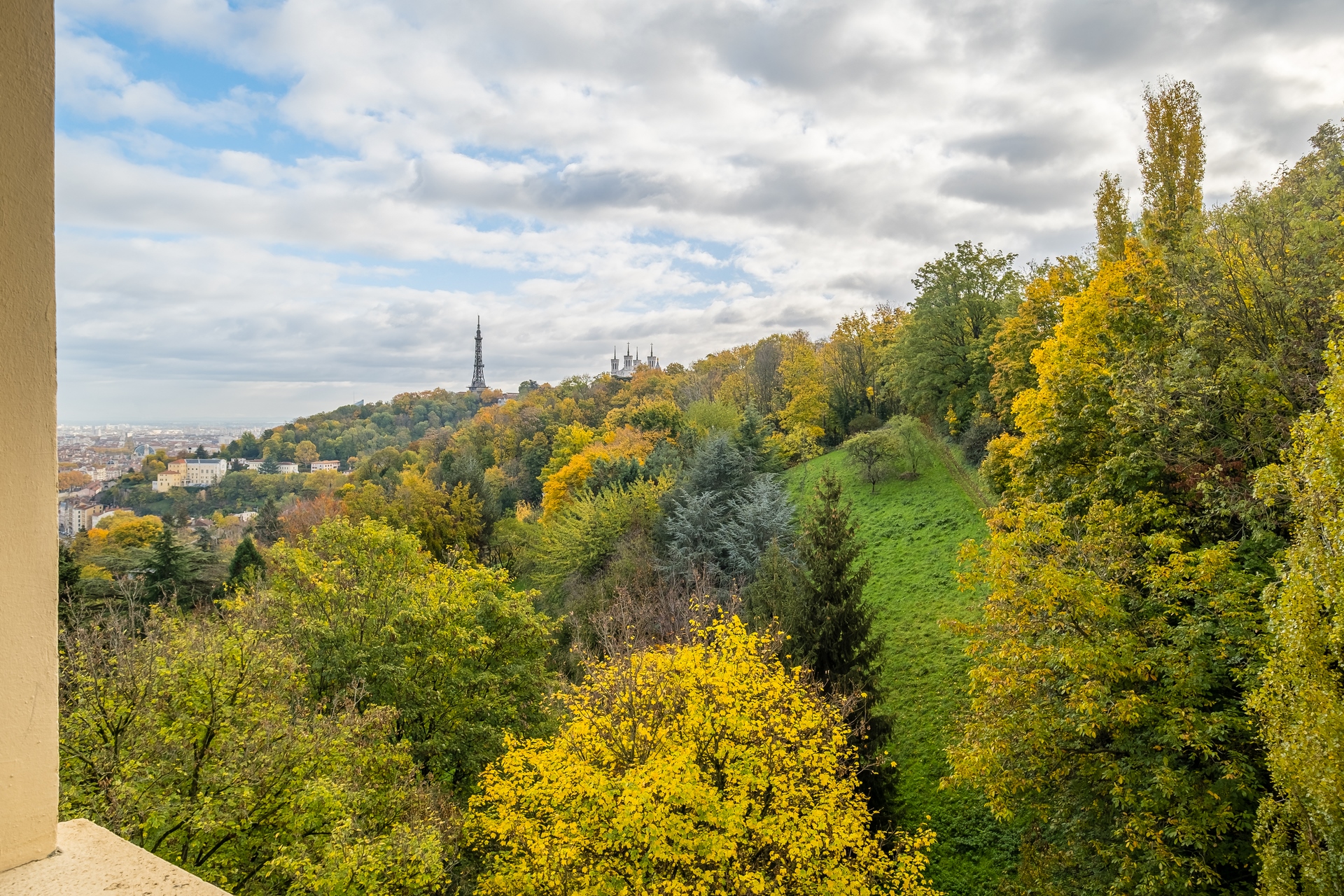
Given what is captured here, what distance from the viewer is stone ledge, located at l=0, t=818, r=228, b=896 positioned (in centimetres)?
122

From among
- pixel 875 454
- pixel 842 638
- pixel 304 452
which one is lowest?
pixel 842 638

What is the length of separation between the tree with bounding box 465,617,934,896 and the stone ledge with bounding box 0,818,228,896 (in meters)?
8.74

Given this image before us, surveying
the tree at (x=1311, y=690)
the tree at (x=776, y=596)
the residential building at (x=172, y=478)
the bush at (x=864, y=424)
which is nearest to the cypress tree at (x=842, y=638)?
the tree at (x=776, y=596)

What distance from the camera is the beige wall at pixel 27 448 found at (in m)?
1.25

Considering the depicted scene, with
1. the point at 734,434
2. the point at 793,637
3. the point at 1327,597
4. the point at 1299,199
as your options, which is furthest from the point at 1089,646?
the point at 734,434

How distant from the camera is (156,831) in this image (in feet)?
28.6

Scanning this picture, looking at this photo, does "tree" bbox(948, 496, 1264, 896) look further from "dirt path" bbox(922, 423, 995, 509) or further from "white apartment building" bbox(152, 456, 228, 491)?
"white apartment building" bbox(152, 456, 228, 491)

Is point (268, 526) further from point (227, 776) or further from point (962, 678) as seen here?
point (962, 678)

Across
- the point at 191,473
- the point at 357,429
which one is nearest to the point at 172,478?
the point at 191,473

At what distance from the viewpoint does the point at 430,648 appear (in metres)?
16.0

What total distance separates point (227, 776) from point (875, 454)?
1200 inches

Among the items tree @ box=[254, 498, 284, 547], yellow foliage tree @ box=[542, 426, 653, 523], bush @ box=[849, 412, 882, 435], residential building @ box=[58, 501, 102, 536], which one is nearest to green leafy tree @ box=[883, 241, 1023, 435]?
bush @ box=[849, 412, 882, 435]

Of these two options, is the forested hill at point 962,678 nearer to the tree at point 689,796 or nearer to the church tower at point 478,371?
the tree at point 689,796

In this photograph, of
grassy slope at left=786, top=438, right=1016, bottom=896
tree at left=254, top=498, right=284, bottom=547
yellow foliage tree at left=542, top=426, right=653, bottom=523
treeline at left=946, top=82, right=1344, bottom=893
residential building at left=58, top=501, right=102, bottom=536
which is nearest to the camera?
treeline at left=946, top=82, right=1344, bottom=893
